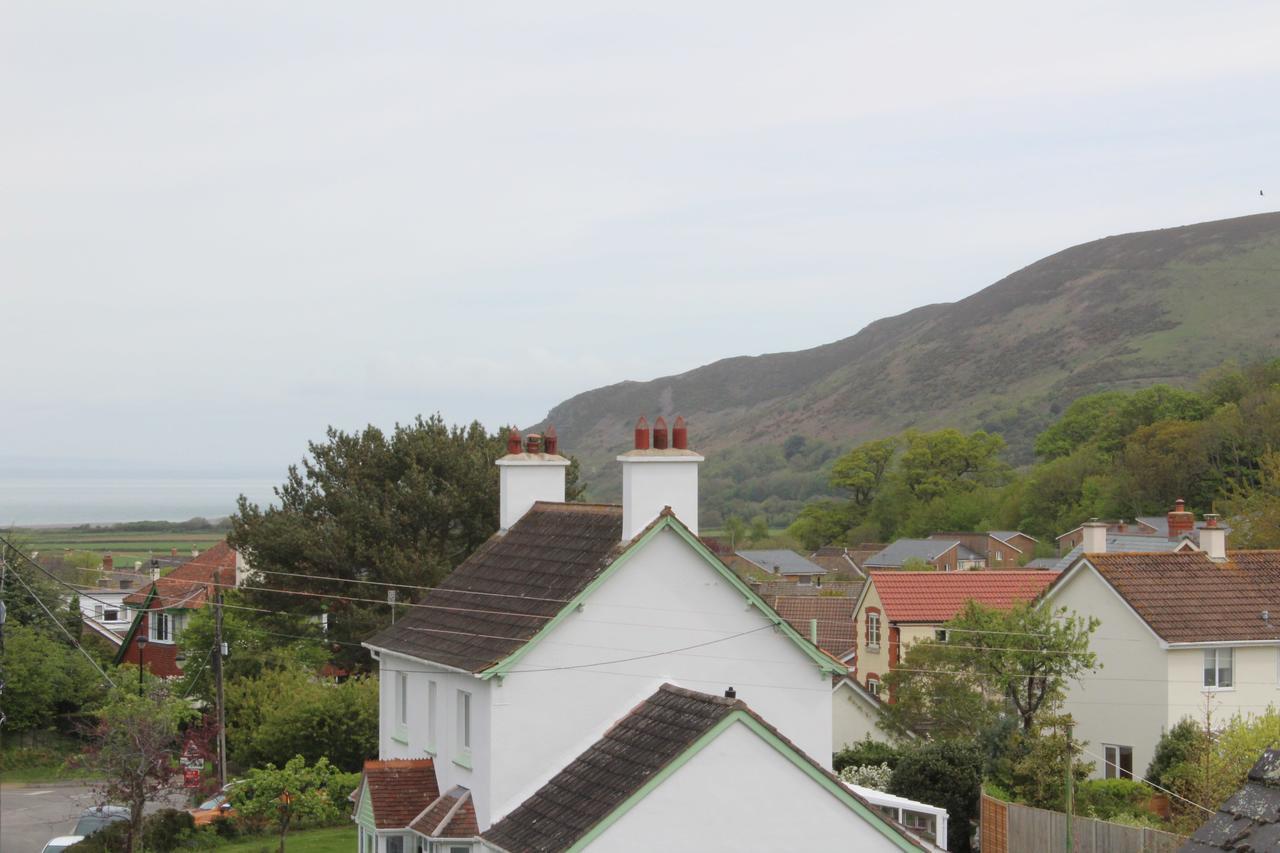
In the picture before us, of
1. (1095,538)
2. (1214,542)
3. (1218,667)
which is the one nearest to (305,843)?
(1218,667)

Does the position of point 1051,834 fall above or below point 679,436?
below

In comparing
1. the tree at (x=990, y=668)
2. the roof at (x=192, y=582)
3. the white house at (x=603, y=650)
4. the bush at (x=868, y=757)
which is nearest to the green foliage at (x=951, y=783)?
the tree at (x=990, y=668)

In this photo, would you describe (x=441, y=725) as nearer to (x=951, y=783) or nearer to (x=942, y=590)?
(x=951, y=783)

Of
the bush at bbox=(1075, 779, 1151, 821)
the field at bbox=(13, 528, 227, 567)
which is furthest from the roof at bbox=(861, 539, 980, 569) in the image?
the bush at bbox=(1075, 779, 1151, 821)

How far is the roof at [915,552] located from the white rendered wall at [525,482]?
3389 inches

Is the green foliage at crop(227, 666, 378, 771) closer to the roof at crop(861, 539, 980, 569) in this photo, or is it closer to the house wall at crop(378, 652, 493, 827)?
the house wall at crop(378, 652, 493, 827)

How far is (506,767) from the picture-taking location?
21922mm

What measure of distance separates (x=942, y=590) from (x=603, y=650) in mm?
32954

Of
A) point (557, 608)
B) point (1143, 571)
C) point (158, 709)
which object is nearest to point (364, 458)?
point (158, 709)

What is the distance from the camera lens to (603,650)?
75.2 ft

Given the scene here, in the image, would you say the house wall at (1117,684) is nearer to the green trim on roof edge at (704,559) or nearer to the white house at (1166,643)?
the white house at (1166,643)

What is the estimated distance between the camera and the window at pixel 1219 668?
131 ft

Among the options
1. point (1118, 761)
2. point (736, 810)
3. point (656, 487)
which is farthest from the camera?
point (1118, 761)

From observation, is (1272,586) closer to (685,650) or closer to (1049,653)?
(1049,653)
